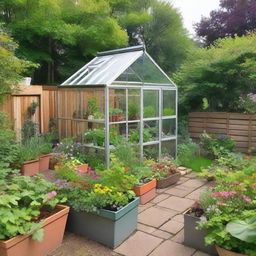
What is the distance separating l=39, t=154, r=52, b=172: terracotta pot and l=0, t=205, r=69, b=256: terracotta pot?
2094mm

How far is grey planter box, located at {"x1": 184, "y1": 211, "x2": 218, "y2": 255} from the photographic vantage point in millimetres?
2790

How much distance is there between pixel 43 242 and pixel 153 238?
119cm

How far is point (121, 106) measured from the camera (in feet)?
17.4

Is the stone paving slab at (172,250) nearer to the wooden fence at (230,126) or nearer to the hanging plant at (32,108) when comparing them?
the hanging plant at (32,108)

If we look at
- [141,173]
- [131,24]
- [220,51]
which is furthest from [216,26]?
[141,173]

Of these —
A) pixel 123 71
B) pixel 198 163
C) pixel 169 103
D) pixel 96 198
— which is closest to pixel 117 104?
pixel 123 71

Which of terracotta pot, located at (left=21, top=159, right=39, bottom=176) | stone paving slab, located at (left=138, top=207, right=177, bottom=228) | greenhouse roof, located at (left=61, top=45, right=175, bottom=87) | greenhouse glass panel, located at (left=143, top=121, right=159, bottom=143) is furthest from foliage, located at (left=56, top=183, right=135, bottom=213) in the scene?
greenhouse glass panel, located at (left=143, top=121, right=159, bottom=143)

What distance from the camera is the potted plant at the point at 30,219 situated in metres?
2.36

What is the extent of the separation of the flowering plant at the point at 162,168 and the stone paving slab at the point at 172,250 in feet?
5.93

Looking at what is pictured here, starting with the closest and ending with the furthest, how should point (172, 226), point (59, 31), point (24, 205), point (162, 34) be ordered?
point (24, 205) → point (172, 226) → point (59, 31) → point (162, 34)

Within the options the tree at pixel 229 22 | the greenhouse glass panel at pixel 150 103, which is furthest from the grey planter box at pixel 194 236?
the tree at pixel 229 22

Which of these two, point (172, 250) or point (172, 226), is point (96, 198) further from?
point (172, 226)

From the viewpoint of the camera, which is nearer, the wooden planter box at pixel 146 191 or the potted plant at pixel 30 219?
the potted plant at pixel 30 219

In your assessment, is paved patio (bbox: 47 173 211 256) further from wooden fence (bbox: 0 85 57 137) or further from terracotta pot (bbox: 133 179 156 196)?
wooden fence (bbox: 0 85 57 137)
